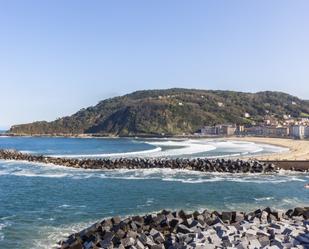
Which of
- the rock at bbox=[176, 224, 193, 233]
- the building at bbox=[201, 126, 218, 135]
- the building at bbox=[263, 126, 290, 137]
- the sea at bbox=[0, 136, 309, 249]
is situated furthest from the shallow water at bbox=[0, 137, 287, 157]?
the building at bbox=[201, 126, 218, 135]

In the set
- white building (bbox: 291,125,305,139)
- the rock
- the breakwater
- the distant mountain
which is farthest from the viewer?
the distant mountain

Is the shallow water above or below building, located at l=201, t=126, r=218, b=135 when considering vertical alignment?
below

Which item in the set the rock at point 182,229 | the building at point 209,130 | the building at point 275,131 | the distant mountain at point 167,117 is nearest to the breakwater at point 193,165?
the rock at point 182,229

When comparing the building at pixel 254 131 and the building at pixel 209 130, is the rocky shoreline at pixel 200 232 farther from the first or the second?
the building at pixel 209 130

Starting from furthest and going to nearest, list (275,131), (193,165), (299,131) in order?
(275,131) → (299,131) → (193,165)

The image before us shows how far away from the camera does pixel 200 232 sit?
13.9m

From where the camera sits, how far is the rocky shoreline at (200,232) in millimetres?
12578

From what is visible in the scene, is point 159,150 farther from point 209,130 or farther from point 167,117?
point 167,117

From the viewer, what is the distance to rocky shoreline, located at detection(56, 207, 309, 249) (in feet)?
41.3

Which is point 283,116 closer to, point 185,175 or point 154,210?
point 185,175

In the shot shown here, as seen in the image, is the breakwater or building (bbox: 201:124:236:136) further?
building (bbox: 201:124:236:136)

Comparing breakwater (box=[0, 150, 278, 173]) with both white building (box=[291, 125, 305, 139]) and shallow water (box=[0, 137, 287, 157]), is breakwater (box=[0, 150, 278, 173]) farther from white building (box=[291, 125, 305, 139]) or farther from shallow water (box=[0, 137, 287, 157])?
white building (box=[291, 125, 305, 139])

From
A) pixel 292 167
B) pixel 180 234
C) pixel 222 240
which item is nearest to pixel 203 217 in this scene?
pixel 180 234

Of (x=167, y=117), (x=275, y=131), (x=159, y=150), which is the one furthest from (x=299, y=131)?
(x=167, y=117)
